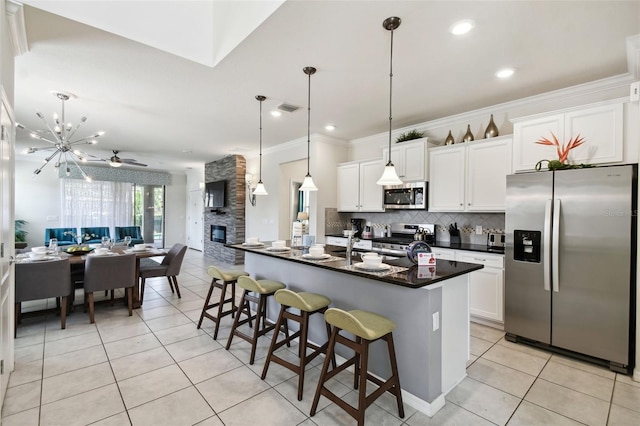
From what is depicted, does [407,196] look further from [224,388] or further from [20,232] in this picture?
[20,232]

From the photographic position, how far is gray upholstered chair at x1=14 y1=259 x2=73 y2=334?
3.07 m

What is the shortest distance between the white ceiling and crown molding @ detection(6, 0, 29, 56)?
0.20 feet

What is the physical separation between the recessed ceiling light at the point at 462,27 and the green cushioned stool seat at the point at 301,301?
235cm

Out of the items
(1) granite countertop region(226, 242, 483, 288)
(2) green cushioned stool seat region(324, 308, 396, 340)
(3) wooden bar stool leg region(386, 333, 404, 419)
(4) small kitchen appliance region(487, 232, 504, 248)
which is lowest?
(3) wooden bar stool leg region(386, 333, 404, 419)

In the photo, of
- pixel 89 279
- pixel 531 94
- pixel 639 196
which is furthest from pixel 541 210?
pixel 89 279

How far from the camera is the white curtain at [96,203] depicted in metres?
7.97

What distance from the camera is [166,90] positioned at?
3.40 m

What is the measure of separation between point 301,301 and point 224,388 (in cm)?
91

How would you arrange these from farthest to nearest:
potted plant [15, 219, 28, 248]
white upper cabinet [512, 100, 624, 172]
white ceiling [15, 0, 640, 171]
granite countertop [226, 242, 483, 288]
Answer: potted plant [15, 219, 28, 248] < white upper cabinet [512, 100, 624, 172] < white ceiling [15, 0, 640, 171] < granite countertop [226, 242, 483, 288]

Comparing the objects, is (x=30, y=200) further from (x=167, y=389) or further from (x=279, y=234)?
(x=167, y=389)

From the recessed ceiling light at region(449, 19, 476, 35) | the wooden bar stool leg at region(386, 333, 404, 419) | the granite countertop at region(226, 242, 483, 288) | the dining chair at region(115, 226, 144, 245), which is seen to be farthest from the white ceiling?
the dining chair at region(115, 226, 144, 245)

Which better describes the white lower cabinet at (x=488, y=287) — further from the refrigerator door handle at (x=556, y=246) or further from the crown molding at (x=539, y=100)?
the crown molding at (x=539, y=100)

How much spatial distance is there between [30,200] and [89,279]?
6.31m

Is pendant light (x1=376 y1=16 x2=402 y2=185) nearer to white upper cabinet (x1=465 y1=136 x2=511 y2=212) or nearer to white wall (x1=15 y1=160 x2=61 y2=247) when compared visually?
white upper cabinet (x1=465 y1=136 x2=511 y2=212)
